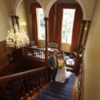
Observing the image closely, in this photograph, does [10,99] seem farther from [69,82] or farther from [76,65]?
[76,65]

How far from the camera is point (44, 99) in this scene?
2602 millimetres

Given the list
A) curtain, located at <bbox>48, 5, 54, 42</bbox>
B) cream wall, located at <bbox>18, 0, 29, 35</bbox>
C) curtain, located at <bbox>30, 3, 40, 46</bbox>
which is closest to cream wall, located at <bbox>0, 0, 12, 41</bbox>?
cream wall, located at <bbox>18, 0, 29, 35</bbox>

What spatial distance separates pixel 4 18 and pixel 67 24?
3752 millimetres

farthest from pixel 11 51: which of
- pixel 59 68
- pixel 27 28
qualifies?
pixel 59 68

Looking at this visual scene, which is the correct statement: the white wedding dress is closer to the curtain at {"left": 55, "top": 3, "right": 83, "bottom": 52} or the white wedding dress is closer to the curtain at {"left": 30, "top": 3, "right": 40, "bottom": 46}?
the curtain at {"left": 55, "top": 3, "right": 83, "bottom": 52}

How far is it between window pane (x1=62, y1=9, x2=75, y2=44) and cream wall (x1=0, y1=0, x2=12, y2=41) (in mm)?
3279

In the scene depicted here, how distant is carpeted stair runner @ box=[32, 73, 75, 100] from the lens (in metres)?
2.69

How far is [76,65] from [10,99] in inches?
137

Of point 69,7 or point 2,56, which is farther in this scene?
point 69,7

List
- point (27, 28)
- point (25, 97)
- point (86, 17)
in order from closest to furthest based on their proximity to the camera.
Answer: point (25, 97) → point (86, 17) → point (27, 28)

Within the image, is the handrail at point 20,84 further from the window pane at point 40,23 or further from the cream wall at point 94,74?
the window pane at point 40,23

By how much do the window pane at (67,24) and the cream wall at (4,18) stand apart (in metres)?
3.28

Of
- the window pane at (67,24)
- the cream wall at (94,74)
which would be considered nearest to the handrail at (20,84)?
the cream wall at (94,74)

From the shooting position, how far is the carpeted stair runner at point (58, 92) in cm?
269
